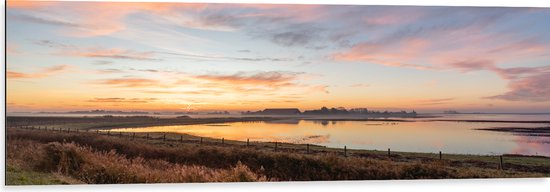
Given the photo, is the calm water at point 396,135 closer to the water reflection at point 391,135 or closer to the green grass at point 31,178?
the water reflection at point 391,135

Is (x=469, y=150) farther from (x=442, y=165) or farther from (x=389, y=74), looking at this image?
(x=389, y=74)

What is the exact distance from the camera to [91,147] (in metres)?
7.54

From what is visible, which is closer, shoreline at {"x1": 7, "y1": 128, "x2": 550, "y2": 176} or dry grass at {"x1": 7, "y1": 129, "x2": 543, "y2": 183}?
dry grass at {"x1": 7, "y1": 129, "x2": 543, "y2": 183}

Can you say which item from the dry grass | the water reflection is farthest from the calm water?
the dry grass

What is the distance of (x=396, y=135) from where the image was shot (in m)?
7.66

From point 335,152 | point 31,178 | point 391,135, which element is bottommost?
point 31,178

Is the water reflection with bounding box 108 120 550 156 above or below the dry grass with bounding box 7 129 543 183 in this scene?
above

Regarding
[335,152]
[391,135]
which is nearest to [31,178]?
[335,152]

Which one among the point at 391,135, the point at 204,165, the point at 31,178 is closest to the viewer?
the point at 31,178

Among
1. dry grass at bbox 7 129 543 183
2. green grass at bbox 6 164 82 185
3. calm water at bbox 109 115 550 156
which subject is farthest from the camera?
calm water at bbox 109 115 550 156

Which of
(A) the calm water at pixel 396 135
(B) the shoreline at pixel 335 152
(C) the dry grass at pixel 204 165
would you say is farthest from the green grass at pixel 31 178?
(A) the calm water at pixel 396 135

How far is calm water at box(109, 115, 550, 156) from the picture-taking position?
7.55 meters

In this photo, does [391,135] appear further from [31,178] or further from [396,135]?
[31,178]

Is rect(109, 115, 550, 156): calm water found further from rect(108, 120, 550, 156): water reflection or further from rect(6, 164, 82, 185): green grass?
rect(6, 164, 82, 185): green grass
